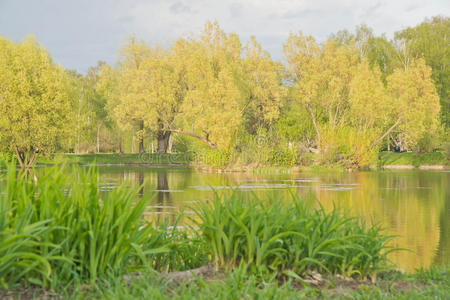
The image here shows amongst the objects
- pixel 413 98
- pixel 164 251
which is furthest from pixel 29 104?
pixel 164 251

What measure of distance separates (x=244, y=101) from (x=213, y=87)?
17.2 feet

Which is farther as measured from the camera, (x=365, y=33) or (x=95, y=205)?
(x=365, y=33)

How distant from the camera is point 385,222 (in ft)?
38.2

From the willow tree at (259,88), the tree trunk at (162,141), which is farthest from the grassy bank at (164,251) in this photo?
the tree trunk at (162,141)

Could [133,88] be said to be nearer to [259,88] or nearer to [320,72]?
[259,88]

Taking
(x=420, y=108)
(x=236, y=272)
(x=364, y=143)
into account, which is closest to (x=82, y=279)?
(x=236, y=272)

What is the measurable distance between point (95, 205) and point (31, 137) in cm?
2897

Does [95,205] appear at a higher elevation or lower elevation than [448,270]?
higher

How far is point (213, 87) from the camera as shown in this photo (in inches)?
1452

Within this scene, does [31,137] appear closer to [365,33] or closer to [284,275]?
[284,275]

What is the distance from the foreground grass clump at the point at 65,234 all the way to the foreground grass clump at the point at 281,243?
70 centimetres

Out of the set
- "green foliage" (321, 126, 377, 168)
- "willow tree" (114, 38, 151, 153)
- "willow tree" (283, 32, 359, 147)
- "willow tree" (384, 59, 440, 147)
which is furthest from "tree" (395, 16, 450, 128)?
"willow tree" (114, 38, 151, 153)

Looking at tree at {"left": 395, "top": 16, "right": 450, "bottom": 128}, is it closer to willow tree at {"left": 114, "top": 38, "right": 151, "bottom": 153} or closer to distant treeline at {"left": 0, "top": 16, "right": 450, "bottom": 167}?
distant treeline at {"left": 0, "top": 16, "right": 450, "bottom": 167}

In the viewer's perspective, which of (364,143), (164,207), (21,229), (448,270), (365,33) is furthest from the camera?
(365,33)
